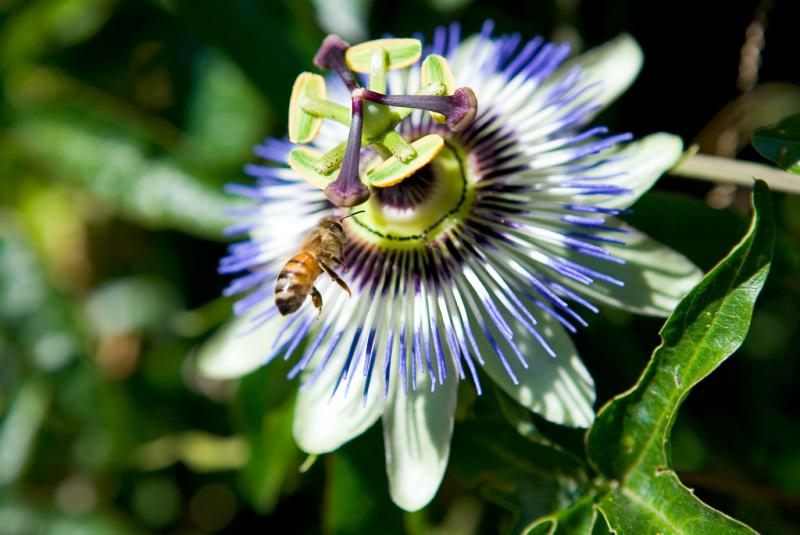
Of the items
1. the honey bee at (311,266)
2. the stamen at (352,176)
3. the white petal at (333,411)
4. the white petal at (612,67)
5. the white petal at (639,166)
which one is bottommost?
the white petal at (333,411)

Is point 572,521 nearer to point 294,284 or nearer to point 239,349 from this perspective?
point 294,284

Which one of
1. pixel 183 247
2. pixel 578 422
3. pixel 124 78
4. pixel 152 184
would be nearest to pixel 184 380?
pixel 183 247

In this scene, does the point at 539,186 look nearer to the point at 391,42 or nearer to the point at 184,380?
the point at 391,42

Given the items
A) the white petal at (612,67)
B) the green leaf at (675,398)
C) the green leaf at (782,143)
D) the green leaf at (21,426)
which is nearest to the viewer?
the green leaf at (675,398)

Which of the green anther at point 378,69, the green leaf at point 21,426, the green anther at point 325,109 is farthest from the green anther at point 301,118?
the green leaf at point 21,426

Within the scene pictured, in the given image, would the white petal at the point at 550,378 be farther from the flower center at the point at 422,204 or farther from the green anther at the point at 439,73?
the green anther at the point at 439,73

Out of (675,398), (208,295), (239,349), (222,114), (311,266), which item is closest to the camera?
(675,398)

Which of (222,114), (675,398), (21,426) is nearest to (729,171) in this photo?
(675,398)
